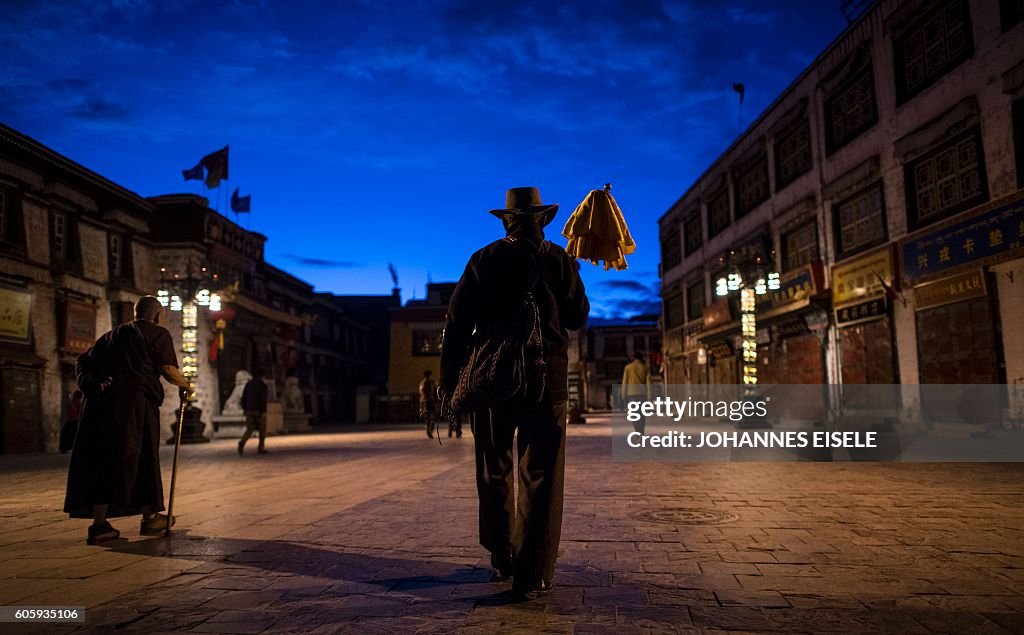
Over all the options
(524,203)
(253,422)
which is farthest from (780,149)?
(524,203)

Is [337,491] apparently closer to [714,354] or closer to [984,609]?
[984,609]

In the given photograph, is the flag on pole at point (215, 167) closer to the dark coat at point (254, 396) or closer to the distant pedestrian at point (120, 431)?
the dark coat at point (254, 396)

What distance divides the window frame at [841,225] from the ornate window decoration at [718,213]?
7.69 m

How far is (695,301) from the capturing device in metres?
30.2

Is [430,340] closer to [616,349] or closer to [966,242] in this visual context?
[616,349]

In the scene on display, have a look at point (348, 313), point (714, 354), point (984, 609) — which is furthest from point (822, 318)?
point (348, 313)

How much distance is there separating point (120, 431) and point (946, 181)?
15.3 meters

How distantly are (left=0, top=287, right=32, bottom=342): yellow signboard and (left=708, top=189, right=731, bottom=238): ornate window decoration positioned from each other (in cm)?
2276

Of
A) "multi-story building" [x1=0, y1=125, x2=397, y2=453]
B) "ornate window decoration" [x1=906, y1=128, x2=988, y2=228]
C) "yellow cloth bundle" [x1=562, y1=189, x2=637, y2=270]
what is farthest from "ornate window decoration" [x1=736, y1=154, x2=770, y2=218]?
"yellow cloth bundle" [x1=562, y1=189, x2=637, y2=270]

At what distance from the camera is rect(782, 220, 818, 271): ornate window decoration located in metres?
20.1

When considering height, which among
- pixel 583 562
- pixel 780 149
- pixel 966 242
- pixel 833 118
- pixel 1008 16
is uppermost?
pixel 780 149

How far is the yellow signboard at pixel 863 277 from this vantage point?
16.1 m

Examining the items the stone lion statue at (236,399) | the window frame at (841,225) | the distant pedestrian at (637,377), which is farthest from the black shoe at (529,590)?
the stone lion statue at (236,399)

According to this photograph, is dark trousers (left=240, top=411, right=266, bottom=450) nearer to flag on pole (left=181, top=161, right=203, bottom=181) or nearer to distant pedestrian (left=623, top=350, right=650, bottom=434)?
distant pedestrian (left=623, top=350, right=650, bottom=434)
